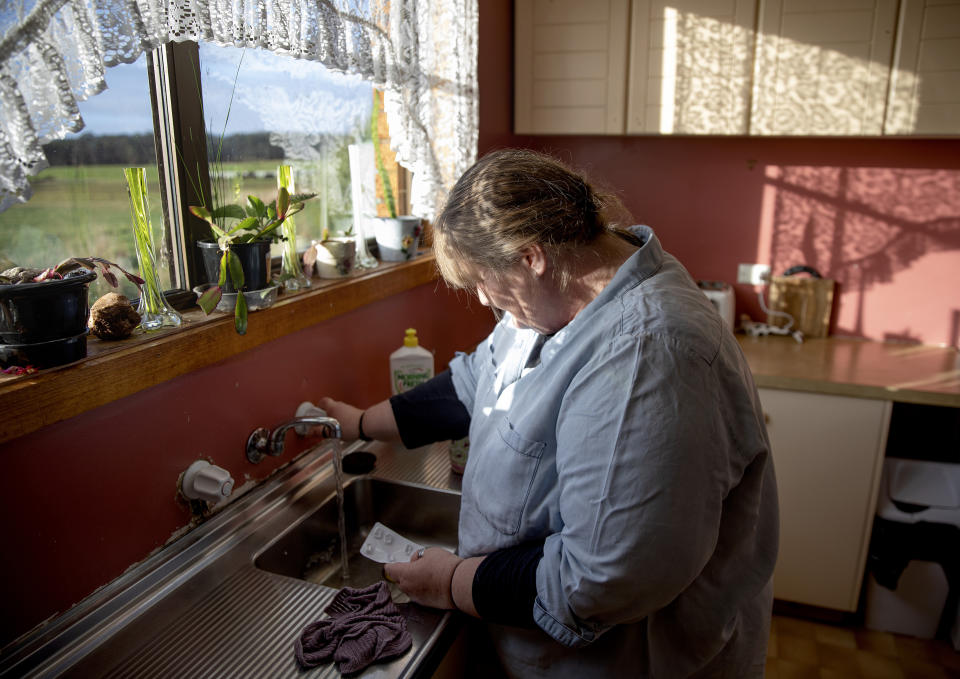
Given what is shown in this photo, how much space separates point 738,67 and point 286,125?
57.8 inches

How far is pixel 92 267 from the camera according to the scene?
38.5 inches

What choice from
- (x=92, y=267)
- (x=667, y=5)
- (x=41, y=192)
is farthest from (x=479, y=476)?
(x=667, y=5)

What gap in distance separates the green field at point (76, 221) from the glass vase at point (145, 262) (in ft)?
0.15

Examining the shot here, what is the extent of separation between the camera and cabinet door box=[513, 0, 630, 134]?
88.4 inches

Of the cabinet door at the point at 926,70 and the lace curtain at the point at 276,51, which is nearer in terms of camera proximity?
the lace curtain at the point at 276,51

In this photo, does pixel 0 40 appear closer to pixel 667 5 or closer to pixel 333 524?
pixel 333 524

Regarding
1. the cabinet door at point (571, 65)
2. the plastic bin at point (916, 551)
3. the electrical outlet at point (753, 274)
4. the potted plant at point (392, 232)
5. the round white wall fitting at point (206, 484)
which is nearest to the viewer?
the round white wall fitting at point (206, 484)

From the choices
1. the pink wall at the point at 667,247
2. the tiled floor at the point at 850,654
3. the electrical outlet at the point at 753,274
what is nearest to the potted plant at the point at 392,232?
the pink wall at the point at 667,247

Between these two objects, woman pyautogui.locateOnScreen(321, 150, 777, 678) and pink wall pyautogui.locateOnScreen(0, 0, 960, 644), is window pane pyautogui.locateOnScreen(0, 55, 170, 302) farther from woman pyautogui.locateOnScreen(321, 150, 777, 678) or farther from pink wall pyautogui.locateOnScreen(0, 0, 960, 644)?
woman pyautogui.locateOnScreen(321, 150, 777, 678)

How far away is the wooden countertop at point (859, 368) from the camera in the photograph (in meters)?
1.98

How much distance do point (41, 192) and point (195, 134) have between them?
301 millimetres

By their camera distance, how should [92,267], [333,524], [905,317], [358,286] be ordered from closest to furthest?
1. [92,267]
2. [333,524]
3. [358,286]
4. [905,317]

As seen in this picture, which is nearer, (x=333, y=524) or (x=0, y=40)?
(x=0, y=40)

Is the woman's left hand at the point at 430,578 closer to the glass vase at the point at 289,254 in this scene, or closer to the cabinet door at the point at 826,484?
the glass vase at the point at 289,254
